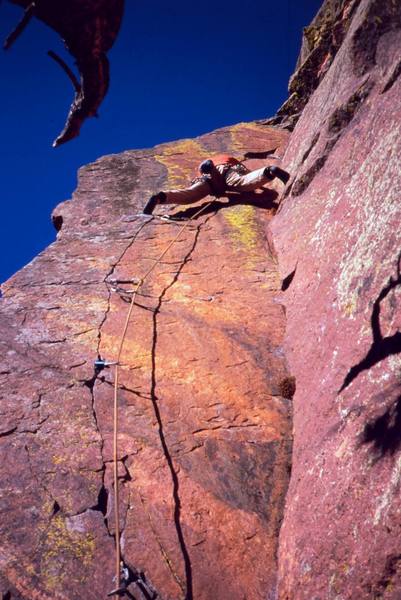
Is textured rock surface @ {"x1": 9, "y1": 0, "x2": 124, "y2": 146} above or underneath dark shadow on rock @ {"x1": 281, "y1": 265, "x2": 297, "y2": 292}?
underneath

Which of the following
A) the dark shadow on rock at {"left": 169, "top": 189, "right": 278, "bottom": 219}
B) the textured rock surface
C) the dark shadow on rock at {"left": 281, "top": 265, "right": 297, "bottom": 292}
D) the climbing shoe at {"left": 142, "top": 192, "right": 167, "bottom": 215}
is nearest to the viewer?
the textured rock surface

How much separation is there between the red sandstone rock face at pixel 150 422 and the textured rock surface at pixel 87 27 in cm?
249

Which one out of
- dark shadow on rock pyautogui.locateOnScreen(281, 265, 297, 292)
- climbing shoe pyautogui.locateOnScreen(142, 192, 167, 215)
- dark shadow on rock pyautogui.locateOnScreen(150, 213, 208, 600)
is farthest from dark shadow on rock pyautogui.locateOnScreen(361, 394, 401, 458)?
climbing shoe pyautogui.locateOnScreen(142, 192, 167, 215)

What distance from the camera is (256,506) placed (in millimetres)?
2965

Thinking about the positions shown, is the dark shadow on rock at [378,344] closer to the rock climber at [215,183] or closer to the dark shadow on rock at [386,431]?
the dark shadow on rock at [386,431]

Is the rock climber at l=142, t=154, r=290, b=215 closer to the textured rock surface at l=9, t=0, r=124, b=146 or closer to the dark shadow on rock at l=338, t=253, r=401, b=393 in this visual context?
the dark shadow on rock at l=338, t=253, r=401, b=393

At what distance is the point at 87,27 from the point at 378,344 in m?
2.28

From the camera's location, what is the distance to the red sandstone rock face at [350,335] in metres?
2.14

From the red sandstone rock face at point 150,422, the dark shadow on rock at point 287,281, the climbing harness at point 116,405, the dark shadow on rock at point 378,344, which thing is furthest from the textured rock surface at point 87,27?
the dark shadow on rock at point 287,281

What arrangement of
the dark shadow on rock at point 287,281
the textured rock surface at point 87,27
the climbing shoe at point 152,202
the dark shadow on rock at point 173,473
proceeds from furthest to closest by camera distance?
the climbing shoe at point 152,202 < the dark shadow on rock at point 287,281 < the dark shadow on rock at point 173,473 < the textured rock surface at point 87,27

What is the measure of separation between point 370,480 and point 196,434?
1.51 m

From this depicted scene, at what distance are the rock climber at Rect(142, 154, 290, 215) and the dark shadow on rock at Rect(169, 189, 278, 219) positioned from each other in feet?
0.51

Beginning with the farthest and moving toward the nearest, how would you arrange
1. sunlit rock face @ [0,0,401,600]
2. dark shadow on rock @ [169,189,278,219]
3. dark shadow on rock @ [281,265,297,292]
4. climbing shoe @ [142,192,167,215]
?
1. dark shadow on rock @ [169,189,278,219]
2. climbing shoe @ [142,192,167,215]
3. dark shadow on rock @ [281,265,297,292]
4. sunlit rock face @ [0,0,401,600]

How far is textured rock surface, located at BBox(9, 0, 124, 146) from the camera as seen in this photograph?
1.60 meters
